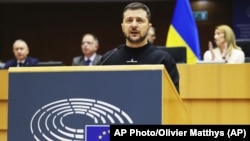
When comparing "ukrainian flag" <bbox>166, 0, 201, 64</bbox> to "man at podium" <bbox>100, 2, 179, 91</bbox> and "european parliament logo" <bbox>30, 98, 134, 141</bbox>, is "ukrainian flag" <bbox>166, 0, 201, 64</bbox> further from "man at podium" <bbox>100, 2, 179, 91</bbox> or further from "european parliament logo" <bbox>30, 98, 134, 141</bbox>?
"european parliament logo" <bbox>30, 98, 134, 141</bbox>

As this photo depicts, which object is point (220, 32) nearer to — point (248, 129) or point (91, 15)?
point (248, 129)

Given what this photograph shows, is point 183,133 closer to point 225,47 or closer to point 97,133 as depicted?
point 97,133

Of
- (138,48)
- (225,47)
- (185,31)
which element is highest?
(185,31)

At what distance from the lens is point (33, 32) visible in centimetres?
1338

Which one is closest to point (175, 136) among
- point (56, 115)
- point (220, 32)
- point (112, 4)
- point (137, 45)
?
point (56, 115)

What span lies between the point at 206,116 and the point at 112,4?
8742 mm

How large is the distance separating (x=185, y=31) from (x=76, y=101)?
425cm

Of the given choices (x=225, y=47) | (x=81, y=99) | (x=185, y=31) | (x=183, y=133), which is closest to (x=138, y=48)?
(x=81, y=99)

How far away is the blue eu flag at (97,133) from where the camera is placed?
239 centimetres

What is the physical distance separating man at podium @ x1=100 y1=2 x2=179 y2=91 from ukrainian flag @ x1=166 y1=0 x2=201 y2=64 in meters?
3.06

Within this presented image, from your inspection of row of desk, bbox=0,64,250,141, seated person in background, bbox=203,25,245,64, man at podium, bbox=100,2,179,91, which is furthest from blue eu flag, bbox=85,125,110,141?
seated person in background, bbox=203,25,245,64

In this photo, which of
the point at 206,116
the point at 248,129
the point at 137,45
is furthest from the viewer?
the point at 206,116

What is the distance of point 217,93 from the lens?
4504 mm

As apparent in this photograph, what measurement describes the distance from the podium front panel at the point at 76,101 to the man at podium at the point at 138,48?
35.0 inches
